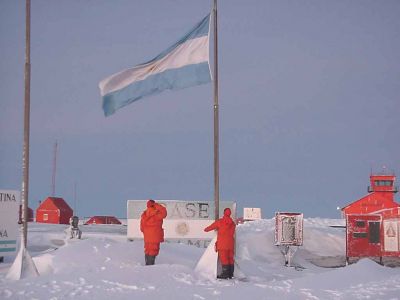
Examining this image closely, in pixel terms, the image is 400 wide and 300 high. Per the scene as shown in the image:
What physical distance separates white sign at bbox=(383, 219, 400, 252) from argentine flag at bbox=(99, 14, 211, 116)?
1158cm

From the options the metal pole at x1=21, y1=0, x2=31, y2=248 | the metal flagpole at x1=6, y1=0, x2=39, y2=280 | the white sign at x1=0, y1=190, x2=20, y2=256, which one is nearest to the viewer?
the metal flagpole at x1=6, y1=0, x2=39, y2=280

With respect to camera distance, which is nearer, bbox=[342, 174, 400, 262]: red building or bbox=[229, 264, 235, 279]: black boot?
bbox=[229, 264, 235, 279]: black boot

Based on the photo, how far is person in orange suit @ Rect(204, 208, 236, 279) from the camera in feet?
48.9

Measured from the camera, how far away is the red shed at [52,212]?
186 ft

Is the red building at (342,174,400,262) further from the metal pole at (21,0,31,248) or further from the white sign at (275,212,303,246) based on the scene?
the metal pole at (21,0,31,248)

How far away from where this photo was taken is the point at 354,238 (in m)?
23.8

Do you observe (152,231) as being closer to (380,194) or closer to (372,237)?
(372,237)

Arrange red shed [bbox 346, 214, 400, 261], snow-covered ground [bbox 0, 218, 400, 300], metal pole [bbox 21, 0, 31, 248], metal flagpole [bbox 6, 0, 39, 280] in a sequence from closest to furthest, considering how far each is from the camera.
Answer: snow-covered ground [bbox 0, 218, 400, 300] → metal flagpole [bbox 6, 0, 39, 280] → metal pole [bbox 21, 0, 31, 248] → red shed [bbox 346, 214, 400, 261]

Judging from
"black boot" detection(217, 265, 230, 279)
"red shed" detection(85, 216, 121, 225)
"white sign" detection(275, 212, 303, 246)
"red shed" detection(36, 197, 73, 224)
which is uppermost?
"white sign" detection(275, 212, 303, 246)

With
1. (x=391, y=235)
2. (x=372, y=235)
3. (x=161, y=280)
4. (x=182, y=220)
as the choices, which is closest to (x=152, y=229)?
(x=161, y=280)

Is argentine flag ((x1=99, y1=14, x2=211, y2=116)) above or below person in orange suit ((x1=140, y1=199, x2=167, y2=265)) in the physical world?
above

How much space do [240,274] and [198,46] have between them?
5925mm

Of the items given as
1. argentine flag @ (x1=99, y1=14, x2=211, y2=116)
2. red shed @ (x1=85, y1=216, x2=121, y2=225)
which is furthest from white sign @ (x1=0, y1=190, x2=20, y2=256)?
red shed @ (x1=85, y1=216, x2=121, y2=225)

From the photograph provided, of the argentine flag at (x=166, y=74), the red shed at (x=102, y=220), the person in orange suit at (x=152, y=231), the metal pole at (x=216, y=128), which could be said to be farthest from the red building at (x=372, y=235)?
the red shed at (x=102, y=220)
